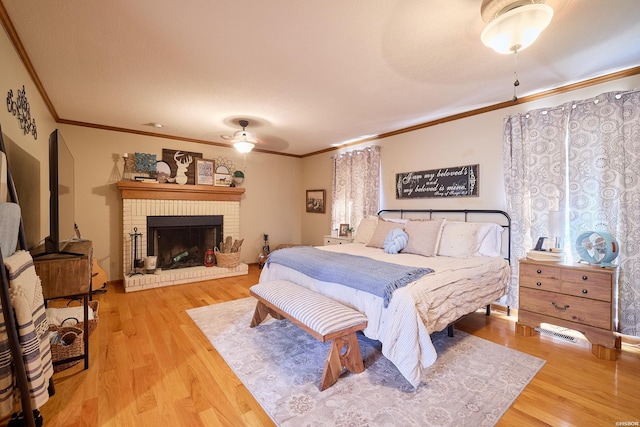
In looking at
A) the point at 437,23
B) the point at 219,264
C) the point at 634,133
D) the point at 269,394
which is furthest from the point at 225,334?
the point at 634,133

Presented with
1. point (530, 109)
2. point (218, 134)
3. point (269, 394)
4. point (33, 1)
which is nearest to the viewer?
point (33, 1)

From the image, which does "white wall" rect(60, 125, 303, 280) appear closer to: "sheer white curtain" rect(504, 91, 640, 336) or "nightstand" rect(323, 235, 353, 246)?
"nightstand" rect(323, 235, 353, 246)

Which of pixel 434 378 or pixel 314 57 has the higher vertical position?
pixel 314 57

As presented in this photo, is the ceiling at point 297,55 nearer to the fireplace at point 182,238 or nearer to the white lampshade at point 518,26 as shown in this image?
the white lampshade at point 518,26

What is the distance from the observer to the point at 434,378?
1.97 metres

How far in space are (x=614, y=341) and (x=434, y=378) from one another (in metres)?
1.53

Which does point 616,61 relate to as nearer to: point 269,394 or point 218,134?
point 269,394

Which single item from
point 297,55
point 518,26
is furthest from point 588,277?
point 297,55

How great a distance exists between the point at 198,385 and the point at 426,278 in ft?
5.96

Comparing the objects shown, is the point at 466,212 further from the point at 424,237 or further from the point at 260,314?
the point at 260,314

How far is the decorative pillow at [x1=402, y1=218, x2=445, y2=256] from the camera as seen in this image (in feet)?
Result: 10.3

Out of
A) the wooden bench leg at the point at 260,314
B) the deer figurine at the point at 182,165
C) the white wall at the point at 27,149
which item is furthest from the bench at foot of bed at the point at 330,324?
the deer figurine at the point at 182,165

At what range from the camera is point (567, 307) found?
2.42m

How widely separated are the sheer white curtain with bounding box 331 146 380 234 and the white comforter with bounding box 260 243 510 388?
5.91ft
